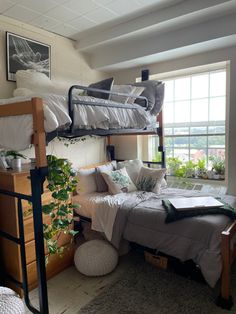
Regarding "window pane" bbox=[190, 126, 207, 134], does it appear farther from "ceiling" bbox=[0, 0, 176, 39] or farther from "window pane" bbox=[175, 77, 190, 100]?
"ceiling" bbox=[0, 0, 176, 39]

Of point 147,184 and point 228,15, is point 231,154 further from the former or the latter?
point 228,15

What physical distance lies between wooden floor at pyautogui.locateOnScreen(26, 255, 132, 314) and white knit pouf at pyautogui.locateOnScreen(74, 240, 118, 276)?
0.21ft

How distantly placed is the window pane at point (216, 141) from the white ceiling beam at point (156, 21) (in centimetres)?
143

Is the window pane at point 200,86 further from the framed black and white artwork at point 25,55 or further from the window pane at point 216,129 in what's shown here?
the framed black and white artwork at point 25,55

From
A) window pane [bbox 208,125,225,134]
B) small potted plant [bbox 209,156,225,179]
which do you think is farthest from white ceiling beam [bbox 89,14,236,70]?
small potted plant [bbox 209,156,225,179]

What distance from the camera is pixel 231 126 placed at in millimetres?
2844

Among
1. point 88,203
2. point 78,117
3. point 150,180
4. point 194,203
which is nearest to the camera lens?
point 78,117

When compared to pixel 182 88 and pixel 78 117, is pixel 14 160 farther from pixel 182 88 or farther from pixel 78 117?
pixel 182 88

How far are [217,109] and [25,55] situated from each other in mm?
2444

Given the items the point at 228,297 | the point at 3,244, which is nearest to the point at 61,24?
the point at 3,244

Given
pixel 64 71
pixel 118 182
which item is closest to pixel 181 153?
pixel 118 182

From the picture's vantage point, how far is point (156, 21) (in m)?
2.56

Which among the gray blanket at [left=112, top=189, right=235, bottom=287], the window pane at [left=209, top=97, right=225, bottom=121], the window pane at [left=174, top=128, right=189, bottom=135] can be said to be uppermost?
the window pane at [left=209, top=97, right=225, bottom=121]

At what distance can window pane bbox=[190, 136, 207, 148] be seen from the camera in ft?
10.7
